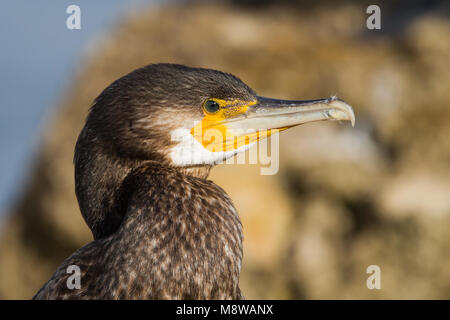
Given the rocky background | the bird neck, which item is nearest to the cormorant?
the bird neck

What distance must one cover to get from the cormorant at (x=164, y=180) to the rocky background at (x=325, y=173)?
20.5 ft

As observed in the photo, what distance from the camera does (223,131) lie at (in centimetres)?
287

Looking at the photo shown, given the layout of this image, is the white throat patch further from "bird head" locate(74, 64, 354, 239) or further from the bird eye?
the bird eye

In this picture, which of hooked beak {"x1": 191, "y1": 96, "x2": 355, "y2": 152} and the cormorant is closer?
the cormorant

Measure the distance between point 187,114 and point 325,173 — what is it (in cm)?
707

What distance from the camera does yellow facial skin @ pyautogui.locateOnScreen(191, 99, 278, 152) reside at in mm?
2812

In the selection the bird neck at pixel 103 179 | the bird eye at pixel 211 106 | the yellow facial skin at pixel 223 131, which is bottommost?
the bird neck at pixel 103 179

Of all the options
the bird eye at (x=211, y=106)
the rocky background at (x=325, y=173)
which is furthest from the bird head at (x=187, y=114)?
the rocky background at (x=325, y=173)

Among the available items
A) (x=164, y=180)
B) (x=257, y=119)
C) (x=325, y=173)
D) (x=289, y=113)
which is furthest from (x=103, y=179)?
(x=325, y=173)

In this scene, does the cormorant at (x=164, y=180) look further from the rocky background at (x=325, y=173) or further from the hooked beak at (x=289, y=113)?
the rocky background at (x=325, y=173)

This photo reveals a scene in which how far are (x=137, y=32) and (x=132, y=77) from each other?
8.81m

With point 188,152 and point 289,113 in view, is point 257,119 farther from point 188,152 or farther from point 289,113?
point 188,152

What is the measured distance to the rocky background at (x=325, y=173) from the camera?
29.6ft

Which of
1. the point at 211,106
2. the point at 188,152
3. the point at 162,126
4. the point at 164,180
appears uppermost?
the point at 211,106
